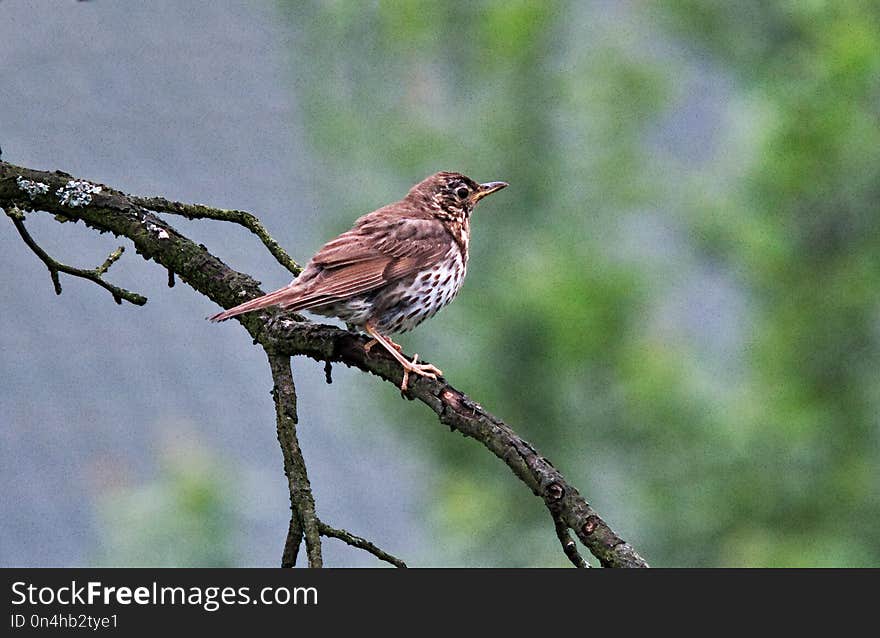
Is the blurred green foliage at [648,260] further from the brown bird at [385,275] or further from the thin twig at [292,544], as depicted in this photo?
the thin twig at [292,544]

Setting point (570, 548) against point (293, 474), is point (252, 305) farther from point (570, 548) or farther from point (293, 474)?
point (570, 548)

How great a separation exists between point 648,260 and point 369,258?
354 inches

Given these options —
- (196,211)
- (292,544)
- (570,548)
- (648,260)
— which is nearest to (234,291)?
(196,211)

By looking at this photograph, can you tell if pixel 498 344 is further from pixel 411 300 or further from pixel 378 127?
pixel 411 300

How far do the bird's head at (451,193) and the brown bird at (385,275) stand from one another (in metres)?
0.24

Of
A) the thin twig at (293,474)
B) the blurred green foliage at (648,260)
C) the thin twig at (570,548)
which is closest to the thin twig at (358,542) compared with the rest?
the thin twig at (293,474)

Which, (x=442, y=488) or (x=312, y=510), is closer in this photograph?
(x=312, y=510)

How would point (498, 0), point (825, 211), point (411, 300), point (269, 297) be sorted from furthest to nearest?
point (498, 0), point (825, 211), point (411, 300), point (269, 297)

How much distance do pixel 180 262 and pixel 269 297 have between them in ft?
1.03

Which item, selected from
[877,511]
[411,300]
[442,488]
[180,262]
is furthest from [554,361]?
[180,262]

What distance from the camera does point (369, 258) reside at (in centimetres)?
554

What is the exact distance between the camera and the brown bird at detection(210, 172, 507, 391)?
517 cm

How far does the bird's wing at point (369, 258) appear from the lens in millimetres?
5133

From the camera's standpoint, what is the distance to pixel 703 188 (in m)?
13.9
